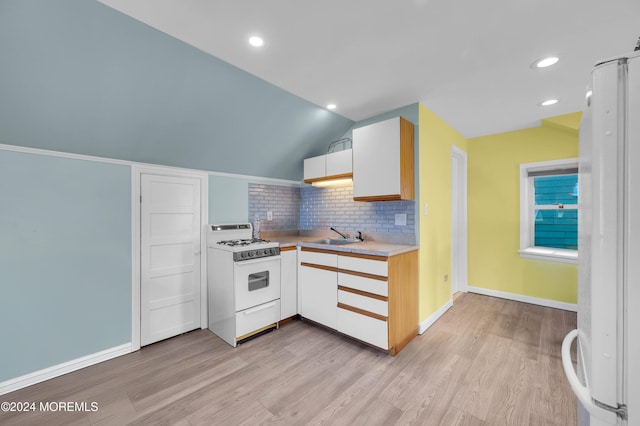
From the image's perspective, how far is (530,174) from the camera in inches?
141

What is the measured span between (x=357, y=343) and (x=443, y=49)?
2663mm

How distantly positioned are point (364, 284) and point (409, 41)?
1978 mm

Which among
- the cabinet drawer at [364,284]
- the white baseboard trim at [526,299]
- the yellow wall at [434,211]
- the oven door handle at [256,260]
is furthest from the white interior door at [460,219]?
the oven door handle at [256,260]

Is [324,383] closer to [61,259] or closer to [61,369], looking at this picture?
[61,369]

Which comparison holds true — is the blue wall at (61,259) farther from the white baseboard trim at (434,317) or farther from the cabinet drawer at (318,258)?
the white baseboard trim at (434,317)

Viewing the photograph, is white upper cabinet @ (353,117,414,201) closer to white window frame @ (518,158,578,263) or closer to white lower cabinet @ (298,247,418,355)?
white lower cabinet @ (298,247,418,355)

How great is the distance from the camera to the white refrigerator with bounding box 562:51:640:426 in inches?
23.2

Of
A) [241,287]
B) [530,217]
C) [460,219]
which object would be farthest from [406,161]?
[530,217]

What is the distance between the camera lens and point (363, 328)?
2.41 metres

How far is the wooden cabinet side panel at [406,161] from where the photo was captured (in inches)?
100

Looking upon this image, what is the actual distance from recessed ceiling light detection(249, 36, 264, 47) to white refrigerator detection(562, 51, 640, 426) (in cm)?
181

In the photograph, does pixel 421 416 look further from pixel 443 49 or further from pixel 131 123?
pixel 131 123

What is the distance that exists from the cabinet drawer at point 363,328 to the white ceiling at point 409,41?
2.21m

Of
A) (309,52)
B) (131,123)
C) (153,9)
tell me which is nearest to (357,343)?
(309,52)
